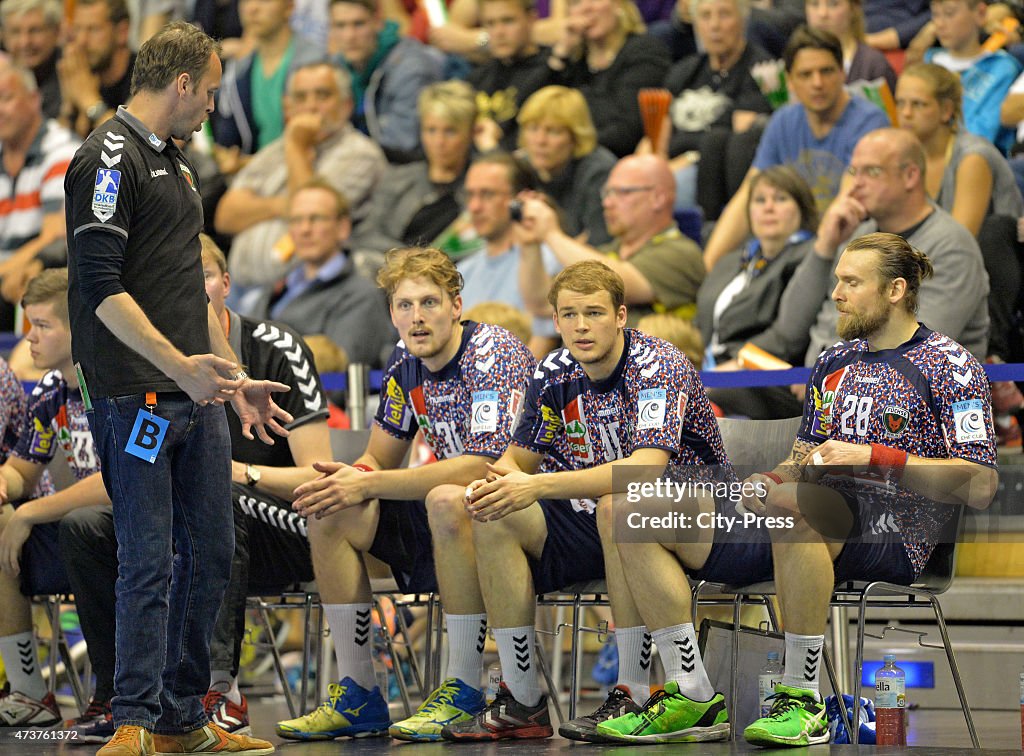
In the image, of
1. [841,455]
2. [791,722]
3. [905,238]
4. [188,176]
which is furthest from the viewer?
[905,238]

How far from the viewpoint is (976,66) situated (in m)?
7.72

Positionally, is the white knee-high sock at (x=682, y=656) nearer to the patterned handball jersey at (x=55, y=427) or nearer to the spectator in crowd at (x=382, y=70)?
the patterned handball jersey at (x=55, y=427)

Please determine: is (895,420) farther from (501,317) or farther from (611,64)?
(611,64)

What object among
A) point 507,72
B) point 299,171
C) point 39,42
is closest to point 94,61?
point 39,42

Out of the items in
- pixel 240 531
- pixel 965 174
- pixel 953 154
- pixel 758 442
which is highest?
pixel 953 154

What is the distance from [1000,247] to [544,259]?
236 centimetres

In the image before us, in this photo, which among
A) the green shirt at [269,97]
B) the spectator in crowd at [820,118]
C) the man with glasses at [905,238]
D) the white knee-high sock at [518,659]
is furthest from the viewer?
the green shirt at [269,97]

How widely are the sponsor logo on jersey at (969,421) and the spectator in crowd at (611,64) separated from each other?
449 cm

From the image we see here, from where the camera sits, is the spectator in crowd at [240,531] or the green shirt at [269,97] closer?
the spectator in crowd at [240,531]

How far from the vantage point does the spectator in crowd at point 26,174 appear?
9.55 meters

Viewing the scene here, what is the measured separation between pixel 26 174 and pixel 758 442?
625 centimetres

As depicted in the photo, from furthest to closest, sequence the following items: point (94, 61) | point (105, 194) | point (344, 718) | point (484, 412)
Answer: point (94, 61), point (484, 412), point (344, 718), point (105, 194)

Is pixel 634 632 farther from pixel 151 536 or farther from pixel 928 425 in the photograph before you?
pixel 151 536

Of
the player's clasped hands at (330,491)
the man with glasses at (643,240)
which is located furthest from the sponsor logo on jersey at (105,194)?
the man with glasses at (643,240)
